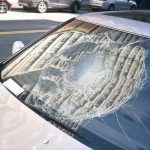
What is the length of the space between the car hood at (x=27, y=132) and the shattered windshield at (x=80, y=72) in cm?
12

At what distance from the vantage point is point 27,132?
99.3 inches

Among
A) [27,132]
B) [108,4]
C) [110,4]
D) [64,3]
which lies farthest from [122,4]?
[27,132]

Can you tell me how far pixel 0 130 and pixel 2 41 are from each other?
9101mm

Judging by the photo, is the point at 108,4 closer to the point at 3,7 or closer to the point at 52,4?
the point at 52,4

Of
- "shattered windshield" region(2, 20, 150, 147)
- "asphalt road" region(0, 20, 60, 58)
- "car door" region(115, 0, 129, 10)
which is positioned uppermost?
"shattered windshield" region(2, 20, 150, 147)

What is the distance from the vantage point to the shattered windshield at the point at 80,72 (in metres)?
2.79

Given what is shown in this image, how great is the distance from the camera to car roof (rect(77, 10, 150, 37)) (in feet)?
10.1

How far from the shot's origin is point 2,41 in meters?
11.5

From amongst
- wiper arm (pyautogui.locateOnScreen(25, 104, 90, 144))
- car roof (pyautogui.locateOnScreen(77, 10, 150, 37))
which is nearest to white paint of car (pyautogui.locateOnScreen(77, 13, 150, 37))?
car roof (pyautogui.locateOnScreen(77, 10, 150, 37))

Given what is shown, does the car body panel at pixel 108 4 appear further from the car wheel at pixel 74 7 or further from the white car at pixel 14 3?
the white car at pixel 14 3

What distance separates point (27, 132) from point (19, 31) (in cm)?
1135

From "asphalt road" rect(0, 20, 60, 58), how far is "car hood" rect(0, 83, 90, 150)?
697cm

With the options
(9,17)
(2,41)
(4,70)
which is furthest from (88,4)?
(4,70)

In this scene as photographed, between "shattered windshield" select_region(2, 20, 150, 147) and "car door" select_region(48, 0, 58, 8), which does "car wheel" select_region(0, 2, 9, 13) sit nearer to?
"car door" select_region(48, 0, 58, 8)
